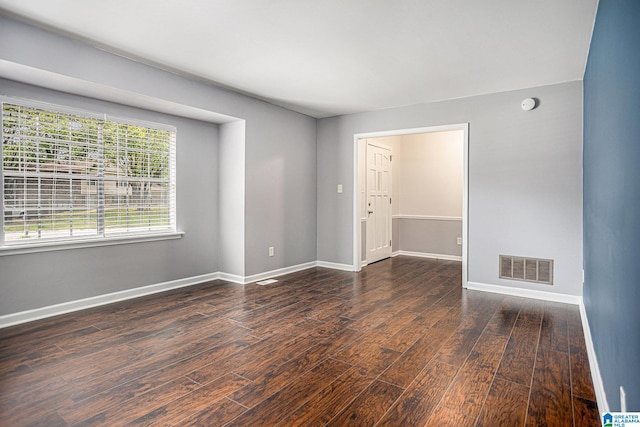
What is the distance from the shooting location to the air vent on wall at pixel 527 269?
4.10 metres

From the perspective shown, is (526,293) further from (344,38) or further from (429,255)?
(344,38)

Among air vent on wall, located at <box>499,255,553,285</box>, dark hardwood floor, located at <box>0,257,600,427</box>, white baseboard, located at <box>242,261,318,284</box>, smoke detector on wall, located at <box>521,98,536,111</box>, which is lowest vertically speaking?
dark hardwood floor, located at <box>0,257,600,427</box>

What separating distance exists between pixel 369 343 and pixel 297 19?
8.12 ft

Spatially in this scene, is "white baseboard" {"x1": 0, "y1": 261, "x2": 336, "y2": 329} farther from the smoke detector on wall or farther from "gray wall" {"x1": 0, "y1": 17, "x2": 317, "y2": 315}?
the smoke detector on wall

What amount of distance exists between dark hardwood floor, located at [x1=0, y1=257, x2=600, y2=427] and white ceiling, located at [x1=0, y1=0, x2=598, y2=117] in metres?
2.39

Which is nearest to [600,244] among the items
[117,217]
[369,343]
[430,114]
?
[369,343]

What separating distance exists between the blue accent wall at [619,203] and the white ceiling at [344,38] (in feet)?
2.52

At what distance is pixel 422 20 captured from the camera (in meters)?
2.67

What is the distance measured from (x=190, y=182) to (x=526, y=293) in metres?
4.23

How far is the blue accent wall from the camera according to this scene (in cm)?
124

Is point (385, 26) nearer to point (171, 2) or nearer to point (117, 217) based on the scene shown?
point (171, 2)

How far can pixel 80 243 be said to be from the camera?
3.62 meters

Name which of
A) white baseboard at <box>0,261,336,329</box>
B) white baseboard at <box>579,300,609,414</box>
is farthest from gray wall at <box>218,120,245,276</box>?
white baseboard at <box>579,300,609,414</box>

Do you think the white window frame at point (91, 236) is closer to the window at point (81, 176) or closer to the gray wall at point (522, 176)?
the window at point (81, 176)
